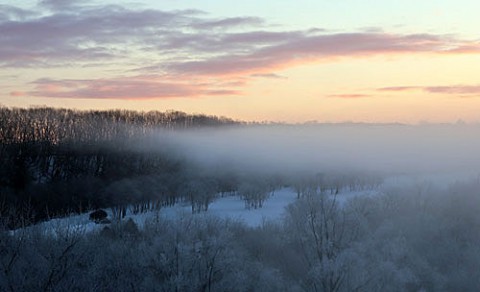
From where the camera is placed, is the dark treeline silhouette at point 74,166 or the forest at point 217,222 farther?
the dark treeline silhouette at point 74,166

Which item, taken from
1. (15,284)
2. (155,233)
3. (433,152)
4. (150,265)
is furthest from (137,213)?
(433,152)

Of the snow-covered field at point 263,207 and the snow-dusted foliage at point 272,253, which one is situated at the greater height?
the snow-dusted foliage at point 272,253

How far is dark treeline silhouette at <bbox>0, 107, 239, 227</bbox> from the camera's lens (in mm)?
91425

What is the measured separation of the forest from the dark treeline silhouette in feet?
1.12

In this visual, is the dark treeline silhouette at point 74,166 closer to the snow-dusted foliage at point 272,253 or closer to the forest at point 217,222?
the forest at point 217,222

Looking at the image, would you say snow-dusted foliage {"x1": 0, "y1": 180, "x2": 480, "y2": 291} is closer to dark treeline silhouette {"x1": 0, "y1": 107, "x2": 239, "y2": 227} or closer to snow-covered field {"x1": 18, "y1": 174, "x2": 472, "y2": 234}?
snow-covered field {"x1": 18, "y1": 174, "x2": 472, "y2": 234}

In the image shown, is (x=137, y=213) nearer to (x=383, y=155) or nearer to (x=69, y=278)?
(x=69, y=278)

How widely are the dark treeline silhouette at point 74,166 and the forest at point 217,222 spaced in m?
0.34

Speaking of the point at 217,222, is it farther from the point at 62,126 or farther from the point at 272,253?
the point at 62,126

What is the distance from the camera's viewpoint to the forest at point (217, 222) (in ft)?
117

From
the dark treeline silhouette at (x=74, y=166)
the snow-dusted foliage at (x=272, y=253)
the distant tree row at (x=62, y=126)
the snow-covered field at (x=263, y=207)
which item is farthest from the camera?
the distant tree row at (x=62, y=126)

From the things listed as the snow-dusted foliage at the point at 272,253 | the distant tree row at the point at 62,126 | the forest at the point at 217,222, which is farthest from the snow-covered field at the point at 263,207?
the distant tree row at the point at 62,126

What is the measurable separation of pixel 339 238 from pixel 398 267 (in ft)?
16.0

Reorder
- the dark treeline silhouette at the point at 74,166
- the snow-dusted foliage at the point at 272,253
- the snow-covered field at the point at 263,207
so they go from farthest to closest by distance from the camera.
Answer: the dark treeline silhouette at the point at 74,166 → the snow-covered field at the point at 263,207 → the snow-dusted foliage at the point at 272,253
